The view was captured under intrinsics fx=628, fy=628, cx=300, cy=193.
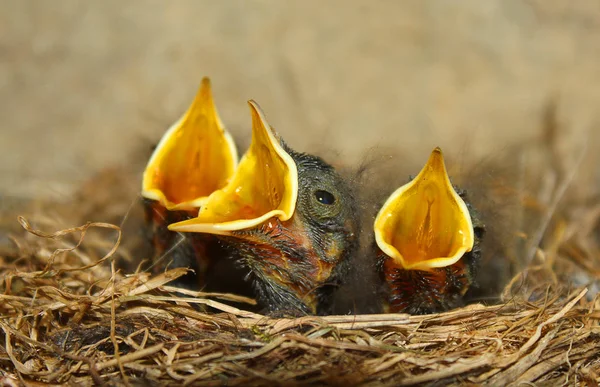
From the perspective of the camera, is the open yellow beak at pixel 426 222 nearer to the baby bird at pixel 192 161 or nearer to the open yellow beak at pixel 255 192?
the open yellow beak at pixel 255 192

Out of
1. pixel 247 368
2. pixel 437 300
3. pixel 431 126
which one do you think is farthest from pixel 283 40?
pixel 247 368

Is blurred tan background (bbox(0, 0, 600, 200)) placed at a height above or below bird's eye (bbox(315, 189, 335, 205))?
above

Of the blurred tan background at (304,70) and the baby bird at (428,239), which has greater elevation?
the blurred tan background at (304,70)

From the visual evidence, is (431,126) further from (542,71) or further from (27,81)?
(27,81)

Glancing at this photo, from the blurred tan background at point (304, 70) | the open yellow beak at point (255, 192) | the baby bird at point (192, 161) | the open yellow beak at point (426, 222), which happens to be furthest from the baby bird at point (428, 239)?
the blurred tan background at point (304, 70)

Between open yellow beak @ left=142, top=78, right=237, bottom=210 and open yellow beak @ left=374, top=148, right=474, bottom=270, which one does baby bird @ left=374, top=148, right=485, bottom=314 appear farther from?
open yellow beak @ left=142, top=78, right=237, bottom=210

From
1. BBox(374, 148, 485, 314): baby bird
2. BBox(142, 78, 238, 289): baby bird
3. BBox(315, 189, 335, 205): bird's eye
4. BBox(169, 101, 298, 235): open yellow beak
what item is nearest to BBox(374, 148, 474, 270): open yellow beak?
BBox(374, 148, 485, 314): baby bird
